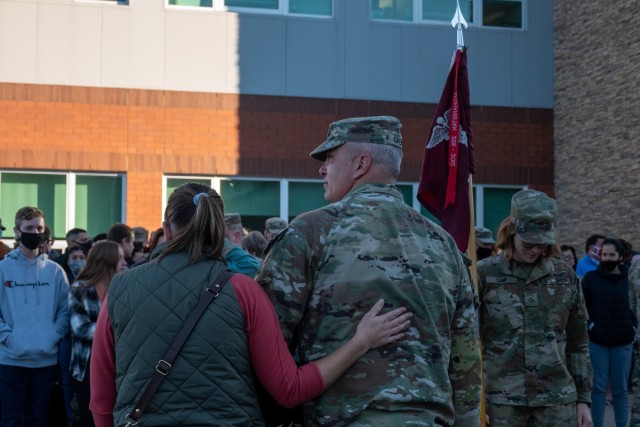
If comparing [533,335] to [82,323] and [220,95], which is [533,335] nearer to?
[82,323]

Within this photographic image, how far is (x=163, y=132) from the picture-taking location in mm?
15133

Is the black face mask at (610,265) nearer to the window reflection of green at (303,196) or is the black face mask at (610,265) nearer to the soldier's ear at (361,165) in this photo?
the window reflection of green at (303,196)

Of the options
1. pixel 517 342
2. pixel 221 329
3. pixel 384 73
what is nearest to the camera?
pixel 221 329

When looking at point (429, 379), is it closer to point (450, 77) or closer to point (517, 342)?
point (517, 342)

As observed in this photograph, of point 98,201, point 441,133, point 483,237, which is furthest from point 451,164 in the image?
point 98,201

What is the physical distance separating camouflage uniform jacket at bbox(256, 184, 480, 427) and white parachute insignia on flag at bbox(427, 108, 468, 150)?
13.2 ft

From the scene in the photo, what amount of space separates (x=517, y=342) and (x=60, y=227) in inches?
410

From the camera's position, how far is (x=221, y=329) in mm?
3484

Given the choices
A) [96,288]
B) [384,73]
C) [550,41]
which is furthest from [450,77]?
[550,41]

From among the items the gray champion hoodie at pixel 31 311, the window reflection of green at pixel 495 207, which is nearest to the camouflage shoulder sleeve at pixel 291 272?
the gray champion hoodie at pixel 31 311

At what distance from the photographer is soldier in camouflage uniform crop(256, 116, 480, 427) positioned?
3.56m

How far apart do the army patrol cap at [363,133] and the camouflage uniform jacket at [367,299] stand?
9.0 inches

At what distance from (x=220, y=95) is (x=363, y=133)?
11709 millimetres

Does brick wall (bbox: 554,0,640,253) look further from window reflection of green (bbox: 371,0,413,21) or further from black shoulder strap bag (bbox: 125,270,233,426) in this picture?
black shoulder strap bag (bbox: 125,270,233,426)
